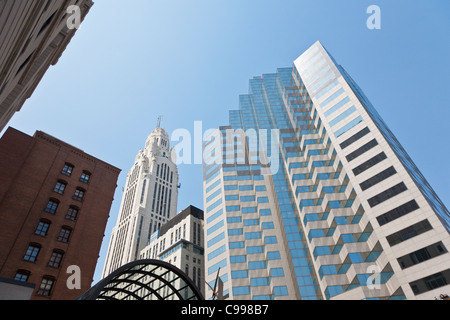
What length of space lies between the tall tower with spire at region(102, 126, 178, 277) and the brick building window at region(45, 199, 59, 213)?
7473 cm

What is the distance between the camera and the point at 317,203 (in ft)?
181

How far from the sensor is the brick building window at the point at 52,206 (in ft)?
116

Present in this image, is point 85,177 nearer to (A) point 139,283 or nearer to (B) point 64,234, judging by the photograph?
(B) point 64,234

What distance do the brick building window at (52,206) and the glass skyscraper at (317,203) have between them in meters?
21.9

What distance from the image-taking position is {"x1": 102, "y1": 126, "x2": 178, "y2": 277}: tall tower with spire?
366 ft

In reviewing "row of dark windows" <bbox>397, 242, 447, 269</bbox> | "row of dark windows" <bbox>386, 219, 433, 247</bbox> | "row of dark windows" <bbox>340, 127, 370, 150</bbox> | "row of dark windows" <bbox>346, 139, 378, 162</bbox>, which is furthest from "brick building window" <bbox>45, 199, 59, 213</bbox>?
"row of dark windows" <bbox>340, 127, 370, 150</bbox>

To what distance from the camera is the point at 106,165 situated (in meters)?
44.7

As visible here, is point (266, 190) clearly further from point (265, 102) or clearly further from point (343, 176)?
point (265, 102)

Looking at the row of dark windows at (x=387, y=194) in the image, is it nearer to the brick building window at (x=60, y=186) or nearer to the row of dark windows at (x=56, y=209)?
the row of dark windows at (x=56, y=209)

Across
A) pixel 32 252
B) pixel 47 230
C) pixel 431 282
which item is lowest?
pixel 431 282

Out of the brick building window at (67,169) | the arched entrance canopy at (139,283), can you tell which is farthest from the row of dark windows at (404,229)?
the brick building window at (67,169)

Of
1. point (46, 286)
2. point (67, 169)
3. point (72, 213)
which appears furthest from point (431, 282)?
point (67, 169)

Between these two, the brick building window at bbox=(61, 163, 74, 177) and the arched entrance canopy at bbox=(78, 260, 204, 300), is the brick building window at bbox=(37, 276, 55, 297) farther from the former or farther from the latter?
the brick building window at bbox=(61, 163, 74, 177)

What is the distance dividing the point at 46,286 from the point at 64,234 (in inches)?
248
